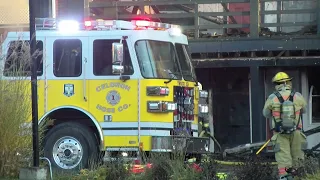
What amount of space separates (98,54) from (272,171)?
11.7 ft

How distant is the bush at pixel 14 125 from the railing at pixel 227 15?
5.45 meters

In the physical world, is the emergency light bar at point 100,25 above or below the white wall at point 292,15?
below

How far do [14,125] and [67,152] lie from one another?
1926 mm

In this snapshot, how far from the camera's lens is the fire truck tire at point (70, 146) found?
922 cm

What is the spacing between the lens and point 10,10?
14172 mm

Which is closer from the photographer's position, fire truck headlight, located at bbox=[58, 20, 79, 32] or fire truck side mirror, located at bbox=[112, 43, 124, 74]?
fire truck side mirror, located at bbox=[112, 43, 124, 74]

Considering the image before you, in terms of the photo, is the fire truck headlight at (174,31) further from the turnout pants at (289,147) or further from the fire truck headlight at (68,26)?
the turnout pants at (289,147)

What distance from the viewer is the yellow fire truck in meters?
9.07

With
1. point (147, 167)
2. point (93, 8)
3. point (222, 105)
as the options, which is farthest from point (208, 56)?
point (147, 167)

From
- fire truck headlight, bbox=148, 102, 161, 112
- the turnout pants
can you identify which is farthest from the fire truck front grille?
the turnout pants

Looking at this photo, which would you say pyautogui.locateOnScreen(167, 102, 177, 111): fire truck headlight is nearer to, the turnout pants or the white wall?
the turnout pants

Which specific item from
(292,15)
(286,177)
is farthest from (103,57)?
(292,15)

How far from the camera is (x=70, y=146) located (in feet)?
30.6

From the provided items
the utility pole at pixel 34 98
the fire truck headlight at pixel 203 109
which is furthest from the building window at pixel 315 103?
the utility pole at pixel 34 98
